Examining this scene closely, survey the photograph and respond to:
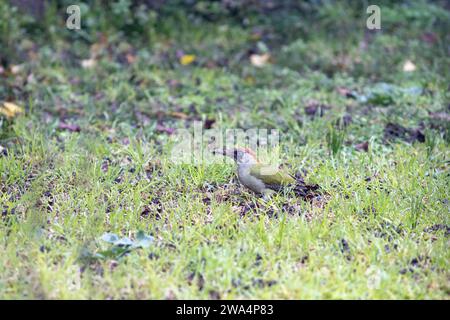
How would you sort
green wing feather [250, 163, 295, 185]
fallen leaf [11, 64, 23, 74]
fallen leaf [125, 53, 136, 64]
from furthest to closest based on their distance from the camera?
fallen leaf [125, 53, 136, 64]
fallen leaf [11, 64, 23, 74]
green wing feather [250, 163, 295, 185]

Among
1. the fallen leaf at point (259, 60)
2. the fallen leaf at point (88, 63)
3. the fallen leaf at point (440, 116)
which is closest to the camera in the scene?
the fallen leaf at point (440, 116)

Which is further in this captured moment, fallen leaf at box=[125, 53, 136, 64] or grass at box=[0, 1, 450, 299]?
fallen leaf at box=[125, 53, 136, 64]

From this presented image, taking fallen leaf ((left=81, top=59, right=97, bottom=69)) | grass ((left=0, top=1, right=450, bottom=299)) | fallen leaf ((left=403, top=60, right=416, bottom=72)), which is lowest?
grass ((left=0, top=1, right=450, bottom=299))

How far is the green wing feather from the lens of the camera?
16.7 ft

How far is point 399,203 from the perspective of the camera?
16.1 feet

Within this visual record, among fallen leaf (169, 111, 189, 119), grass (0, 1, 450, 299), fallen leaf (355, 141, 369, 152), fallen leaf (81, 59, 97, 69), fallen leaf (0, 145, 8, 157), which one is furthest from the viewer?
fallen leaf (81, 59, 97, 69)

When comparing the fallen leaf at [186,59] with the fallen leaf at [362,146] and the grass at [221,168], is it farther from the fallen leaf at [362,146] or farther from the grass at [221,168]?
the fallen leaf at [362,146]

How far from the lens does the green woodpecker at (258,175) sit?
5.10 m

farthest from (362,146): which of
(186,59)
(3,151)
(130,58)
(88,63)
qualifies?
A: (88,63)

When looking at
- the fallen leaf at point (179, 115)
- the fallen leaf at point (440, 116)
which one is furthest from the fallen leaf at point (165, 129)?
the fallen leaf at point (440, 116)

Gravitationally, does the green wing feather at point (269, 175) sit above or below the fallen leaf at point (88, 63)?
below

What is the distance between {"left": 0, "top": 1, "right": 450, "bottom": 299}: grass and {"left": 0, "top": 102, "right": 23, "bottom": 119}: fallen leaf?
10cm

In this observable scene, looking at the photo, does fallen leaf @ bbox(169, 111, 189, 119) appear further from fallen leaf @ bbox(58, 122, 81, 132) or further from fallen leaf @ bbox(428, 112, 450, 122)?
fallen leaf @ bbox(428, 112, 450, 122)

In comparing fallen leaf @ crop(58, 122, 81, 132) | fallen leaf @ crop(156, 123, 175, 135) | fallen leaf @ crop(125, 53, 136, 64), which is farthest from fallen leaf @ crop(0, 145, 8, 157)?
fallen leaf @ crop(125, 53, 136, 64)
